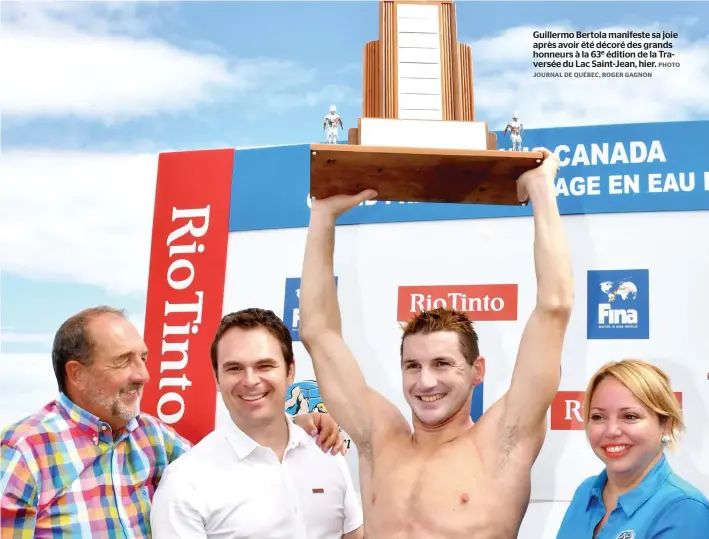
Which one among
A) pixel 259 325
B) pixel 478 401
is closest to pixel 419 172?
pixel 259 325

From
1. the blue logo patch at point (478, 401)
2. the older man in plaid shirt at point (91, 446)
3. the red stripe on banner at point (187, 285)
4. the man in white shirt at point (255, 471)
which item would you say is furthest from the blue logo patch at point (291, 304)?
the man in white shirt at point (255, 471)

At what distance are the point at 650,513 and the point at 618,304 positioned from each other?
4.99 feet

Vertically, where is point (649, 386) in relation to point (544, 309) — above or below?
below

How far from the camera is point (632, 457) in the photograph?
1988mm

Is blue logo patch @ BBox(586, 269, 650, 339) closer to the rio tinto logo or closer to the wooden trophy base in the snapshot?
the rio tinto logo

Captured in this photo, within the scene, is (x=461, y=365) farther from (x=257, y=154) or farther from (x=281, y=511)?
(x=257, y=154)

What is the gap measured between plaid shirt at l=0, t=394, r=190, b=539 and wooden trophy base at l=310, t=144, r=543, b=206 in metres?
0.96

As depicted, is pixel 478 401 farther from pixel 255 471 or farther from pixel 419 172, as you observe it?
pixel 419 172

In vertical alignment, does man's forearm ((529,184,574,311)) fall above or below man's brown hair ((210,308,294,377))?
above

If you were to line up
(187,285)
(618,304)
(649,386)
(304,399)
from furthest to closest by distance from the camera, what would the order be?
(187,285)
(304,399)
(618,304)
(649,386)

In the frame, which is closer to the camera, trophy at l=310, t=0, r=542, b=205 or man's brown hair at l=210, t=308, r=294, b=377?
trophy at l=310, t=0, r=542, b=205

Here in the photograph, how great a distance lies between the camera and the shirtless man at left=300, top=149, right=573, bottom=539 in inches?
80.8

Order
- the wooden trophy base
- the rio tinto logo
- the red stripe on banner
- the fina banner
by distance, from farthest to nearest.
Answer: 1. the red stripe on banner
2. the rio tinto logo
3. the fina banner
4. the wooden trophy base

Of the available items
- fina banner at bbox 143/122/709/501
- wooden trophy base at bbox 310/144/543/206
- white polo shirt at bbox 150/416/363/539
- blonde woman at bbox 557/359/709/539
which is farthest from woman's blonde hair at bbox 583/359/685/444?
fina banner at bbox 143/122/709/501
